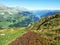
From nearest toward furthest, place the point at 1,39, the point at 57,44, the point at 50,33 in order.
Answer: the point at 57,44 < the point at 50,33 < the point at 1,39

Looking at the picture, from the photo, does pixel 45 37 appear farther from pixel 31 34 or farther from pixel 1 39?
pixel 1 39

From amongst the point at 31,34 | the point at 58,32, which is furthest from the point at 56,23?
the point at 31,34

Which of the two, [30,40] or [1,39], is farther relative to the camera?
[1,39]

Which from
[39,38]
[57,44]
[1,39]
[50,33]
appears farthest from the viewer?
[1,39]

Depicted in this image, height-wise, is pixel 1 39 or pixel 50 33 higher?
pixel 50 33

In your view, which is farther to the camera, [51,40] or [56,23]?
[56,23]

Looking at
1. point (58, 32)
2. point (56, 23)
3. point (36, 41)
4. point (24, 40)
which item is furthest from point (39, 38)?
point (56, 23)

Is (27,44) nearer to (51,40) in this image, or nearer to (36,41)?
(36,41)

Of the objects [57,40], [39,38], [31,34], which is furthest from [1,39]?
[57,40]

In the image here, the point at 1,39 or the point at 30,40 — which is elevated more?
the point at 30,40
